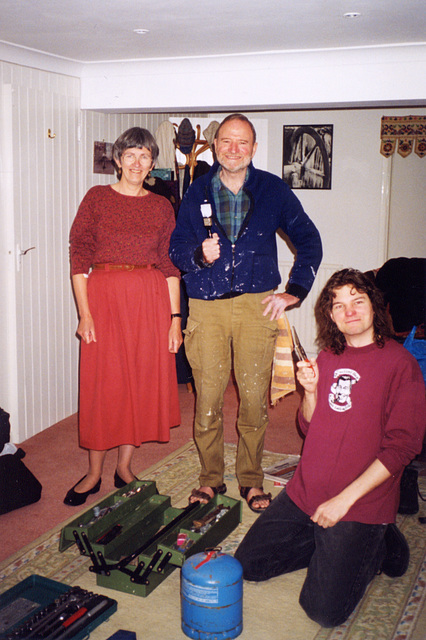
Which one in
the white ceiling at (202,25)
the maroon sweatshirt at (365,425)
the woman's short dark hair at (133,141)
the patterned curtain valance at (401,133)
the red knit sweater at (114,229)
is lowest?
the maroon sweatshirt at (365,425)

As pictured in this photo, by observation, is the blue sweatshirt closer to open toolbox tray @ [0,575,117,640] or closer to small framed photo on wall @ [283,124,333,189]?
open toolbox tray @ [0,575,117,640]

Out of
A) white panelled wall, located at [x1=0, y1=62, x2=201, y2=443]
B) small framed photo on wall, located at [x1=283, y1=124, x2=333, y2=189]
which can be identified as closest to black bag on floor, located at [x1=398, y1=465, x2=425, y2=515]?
white panelled wall, located at [x1=0, y1=62, x2=201, y2=443]

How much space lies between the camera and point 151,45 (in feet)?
10.6

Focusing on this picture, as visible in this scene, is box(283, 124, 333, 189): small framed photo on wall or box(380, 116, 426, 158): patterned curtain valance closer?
box(380, 116, 426, 158): patterned curtain valance

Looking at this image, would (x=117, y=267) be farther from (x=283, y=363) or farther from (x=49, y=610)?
(x=49, y=610)

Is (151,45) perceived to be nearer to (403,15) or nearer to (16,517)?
(403,15)

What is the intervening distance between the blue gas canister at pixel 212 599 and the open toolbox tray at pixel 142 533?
0.80 feet

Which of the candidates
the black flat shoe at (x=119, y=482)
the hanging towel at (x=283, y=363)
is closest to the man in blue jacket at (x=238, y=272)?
the hanging towel at (x=283, y=363)

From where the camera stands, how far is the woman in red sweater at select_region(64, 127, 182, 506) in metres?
2.79

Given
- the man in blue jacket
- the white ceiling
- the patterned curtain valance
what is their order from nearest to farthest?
1. the white ceiling
2. the man in blue jacket
3. the patterned curtain valance

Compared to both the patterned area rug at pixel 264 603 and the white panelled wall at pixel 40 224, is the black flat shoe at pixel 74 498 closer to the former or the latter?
the patterned area rug at pixel 264 603

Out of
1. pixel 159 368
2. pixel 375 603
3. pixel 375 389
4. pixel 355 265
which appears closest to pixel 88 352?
pixel 159 368

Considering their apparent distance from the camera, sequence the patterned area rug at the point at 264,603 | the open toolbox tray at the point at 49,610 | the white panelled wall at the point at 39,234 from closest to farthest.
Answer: the open toolbox tray at the point at 49,610 < the patterned area rug at the point at 264,603 < the white panelled wall at the point at 39,234

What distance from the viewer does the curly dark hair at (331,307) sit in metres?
2.13
